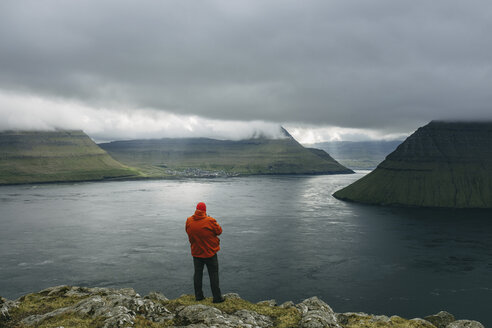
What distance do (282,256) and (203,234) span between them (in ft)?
241

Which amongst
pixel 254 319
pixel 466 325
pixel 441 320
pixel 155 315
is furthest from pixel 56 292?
pixel 441 320

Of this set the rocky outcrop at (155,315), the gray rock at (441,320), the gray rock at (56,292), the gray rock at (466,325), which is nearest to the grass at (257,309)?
the rocky outcrop at (155,315)

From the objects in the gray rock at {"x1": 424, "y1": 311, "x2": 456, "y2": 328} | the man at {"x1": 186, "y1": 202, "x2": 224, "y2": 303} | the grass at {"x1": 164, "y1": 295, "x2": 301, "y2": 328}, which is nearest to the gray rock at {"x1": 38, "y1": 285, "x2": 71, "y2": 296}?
the grass at {"x1": 164, "y1": 295, "x2": 301, "y2": 328}

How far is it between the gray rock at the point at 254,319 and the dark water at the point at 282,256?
41.7 m

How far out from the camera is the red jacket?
63.6ft

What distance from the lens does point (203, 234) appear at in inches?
765

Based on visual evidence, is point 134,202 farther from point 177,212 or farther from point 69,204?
point 177,212

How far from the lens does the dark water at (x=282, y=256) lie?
6525cm

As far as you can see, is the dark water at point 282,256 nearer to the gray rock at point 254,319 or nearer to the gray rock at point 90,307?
the gray rock at point 254,319

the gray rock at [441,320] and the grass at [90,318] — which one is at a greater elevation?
the grass at [90,318]

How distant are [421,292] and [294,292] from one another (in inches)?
1026

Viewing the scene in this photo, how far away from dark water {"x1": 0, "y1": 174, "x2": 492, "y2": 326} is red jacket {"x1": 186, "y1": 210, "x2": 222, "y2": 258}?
45.7 metres

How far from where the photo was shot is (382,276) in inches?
3034

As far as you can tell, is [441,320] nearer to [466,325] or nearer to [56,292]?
[466,325]
